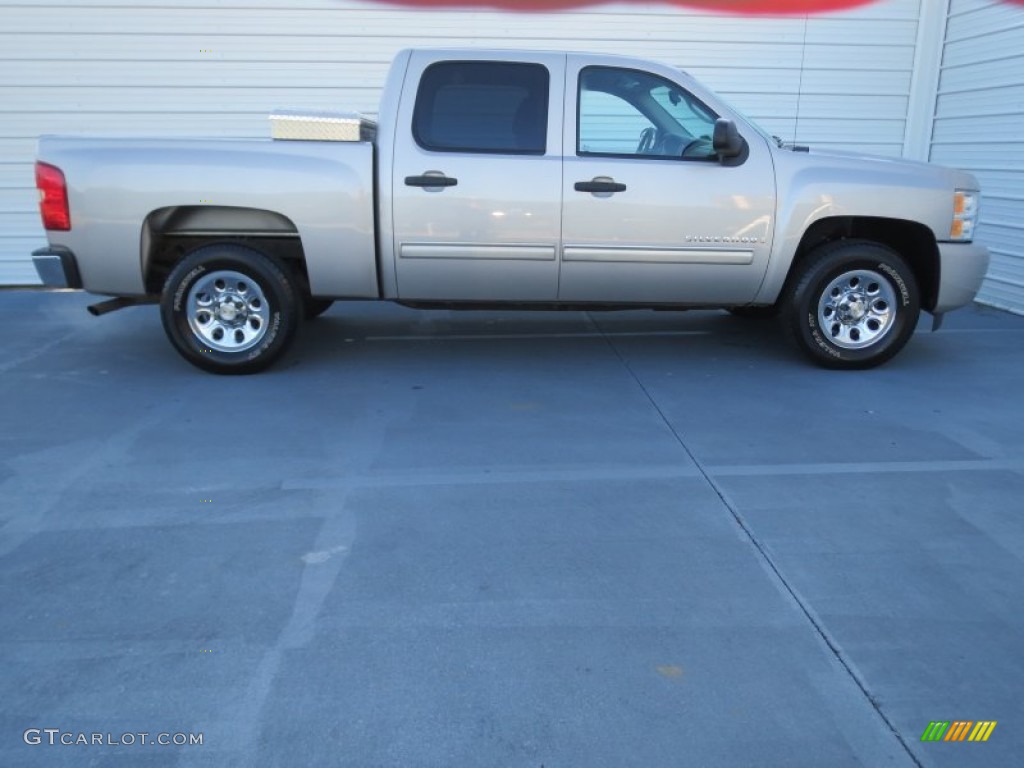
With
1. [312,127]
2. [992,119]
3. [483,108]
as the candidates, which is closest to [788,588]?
[483,108]

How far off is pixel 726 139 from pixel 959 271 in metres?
1.96

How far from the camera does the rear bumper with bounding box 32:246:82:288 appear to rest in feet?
17.6

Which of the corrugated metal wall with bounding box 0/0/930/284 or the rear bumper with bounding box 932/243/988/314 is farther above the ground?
the corrugated metal wall with bounding box 0/0/930/284

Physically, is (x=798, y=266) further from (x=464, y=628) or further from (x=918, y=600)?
(x=464, y=628)

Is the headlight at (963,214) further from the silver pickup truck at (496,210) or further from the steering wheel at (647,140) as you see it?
the steering wheel at (647,140)

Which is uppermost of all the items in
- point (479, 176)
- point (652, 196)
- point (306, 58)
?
point (306, 58)

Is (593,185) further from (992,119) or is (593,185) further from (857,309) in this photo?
(992,119)

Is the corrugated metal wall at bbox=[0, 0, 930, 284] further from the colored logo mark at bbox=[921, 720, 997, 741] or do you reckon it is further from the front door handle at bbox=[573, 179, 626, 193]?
the colored logo mark at bbox=[921, 720, 997, 741]

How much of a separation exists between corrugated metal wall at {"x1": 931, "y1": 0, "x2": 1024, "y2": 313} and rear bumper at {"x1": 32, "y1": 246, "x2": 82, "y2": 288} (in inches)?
323

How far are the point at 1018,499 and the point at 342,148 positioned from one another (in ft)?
13.9

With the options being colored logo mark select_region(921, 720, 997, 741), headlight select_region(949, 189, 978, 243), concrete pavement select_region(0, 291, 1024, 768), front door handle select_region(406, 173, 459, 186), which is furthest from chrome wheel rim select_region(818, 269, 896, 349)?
colored logo mark select_region(921, 720, 997, 741)

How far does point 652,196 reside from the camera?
551 cm

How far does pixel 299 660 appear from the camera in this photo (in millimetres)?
2740

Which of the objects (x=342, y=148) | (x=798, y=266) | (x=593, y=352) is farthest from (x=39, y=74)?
(x=798, y=266)
